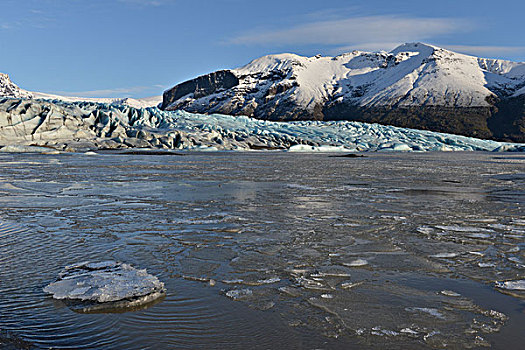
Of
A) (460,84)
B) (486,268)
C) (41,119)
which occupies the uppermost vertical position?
(460,84)

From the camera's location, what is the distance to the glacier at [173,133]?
32.0 meters

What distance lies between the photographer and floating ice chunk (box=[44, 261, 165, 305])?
2.93m

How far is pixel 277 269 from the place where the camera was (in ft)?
12.0

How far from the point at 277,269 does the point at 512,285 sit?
1.84 metres

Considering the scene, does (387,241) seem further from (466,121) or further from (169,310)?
(466,121)

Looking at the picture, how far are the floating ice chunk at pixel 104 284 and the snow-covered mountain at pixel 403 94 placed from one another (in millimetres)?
138961

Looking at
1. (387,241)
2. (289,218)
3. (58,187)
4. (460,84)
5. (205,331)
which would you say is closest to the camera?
(205,331)

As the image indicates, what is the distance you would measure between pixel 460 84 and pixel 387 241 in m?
164

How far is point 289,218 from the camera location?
597cm

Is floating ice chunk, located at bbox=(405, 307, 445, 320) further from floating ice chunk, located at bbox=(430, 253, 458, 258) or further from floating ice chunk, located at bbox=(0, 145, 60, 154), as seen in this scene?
floating ice chunk, located at bbox=(0, 145, 60, 154)

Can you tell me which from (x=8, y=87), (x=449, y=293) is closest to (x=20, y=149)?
(x=449, y=293)

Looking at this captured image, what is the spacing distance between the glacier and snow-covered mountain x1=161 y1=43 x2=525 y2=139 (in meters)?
87.5

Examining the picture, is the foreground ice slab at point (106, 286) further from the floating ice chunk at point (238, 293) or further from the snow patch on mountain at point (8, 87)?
the snow patch on mountain at point (8, 87)

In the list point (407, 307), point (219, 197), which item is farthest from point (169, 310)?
point (219, 197)
